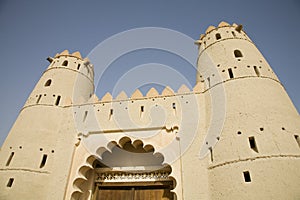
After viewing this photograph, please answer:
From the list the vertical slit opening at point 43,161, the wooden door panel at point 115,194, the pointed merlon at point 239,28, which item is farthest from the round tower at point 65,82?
the pointed merlon at point 239,28

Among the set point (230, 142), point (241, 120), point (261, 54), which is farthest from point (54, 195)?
point (261, 54)

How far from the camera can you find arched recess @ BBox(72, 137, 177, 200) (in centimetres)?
982

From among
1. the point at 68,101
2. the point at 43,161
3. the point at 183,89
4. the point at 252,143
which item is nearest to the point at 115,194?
the point at 43,161

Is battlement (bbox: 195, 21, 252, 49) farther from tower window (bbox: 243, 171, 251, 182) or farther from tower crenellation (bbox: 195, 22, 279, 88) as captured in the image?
tower window (bbox: 243, 171, 251, 182)

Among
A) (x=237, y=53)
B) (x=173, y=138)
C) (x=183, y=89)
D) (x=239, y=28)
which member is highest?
(x=239, y=28)

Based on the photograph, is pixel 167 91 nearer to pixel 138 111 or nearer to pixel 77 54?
pixel 138 111

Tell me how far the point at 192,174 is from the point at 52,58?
1210 cm

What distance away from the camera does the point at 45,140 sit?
1023 cm

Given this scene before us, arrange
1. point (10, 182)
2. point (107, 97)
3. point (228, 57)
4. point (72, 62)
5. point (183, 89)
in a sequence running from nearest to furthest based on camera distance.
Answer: point (10, 182) → point (228, 57) → point (183, 89) → point (107, 97) → point (72, 62)

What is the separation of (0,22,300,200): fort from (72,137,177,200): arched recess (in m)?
0.05

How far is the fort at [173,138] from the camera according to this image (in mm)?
7316

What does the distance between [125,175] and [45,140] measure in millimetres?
4452

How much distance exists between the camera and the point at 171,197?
31.5 feet

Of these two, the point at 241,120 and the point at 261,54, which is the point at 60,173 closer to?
the point at 241,120
